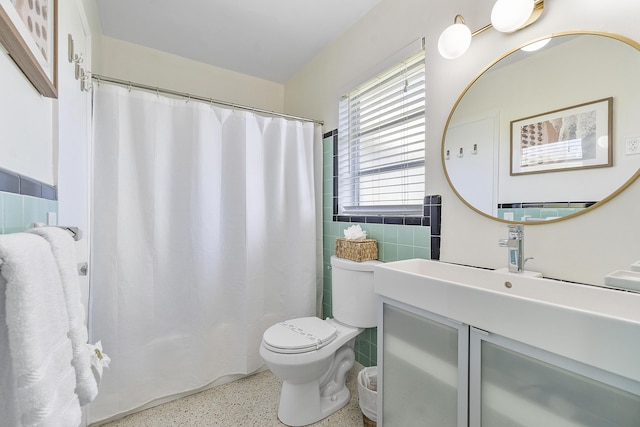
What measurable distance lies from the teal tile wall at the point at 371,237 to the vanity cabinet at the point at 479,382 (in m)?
0.46

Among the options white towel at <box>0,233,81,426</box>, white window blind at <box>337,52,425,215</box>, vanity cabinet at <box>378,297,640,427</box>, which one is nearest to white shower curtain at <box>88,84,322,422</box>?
white window blind at <box>337,52,425,215</box>

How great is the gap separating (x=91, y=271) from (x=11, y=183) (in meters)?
1.14

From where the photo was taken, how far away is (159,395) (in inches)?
66.5

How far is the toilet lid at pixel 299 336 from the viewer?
1453 mm

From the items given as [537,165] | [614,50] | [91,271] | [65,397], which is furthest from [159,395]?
[614,50]

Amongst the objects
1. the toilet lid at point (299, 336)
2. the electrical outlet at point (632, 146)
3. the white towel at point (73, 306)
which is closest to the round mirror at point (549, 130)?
the electrical outlet at point (632, 146)

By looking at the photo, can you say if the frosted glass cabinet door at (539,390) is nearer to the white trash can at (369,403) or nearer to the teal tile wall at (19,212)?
the white trash can at (369,403)

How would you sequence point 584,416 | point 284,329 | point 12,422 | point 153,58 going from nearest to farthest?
point 12,422
point 584,416
point 284,329
point 153,58

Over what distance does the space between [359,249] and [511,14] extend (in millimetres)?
1261

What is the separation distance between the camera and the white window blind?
1609mm

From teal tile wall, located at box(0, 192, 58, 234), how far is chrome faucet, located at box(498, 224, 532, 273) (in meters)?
1.48

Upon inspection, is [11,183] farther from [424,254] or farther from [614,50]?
[614,50]

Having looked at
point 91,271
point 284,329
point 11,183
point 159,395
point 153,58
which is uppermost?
point 153,58

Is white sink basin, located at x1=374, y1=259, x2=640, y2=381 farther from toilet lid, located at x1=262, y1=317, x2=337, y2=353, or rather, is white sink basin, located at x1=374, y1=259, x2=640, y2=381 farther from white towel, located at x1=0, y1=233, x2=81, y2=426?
white towel, located at x1=0, y1=233, x2=81, y2=426
